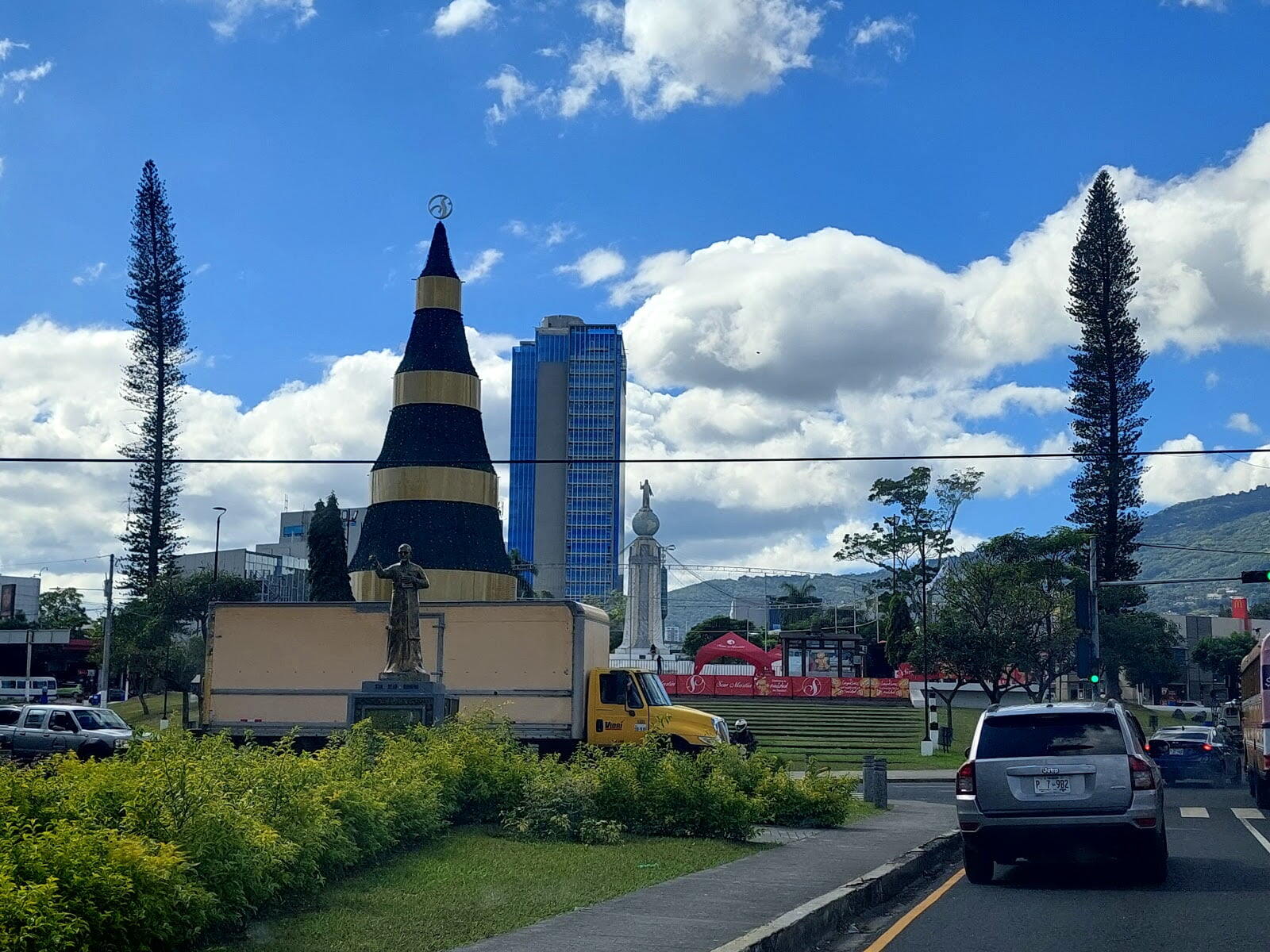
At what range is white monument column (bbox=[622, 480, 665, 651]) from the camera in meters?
111

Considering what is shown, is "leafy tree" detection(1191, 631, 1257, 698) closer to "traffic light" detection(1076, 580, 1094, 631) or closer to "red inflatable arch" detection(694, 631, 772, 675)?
"red inflatable arch" detection(694, 631, 772, 675)

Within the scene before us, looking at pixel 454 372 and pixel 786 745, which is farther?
pixel 786 745

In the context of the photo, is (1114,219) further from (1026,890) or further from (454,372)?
(1026,890)

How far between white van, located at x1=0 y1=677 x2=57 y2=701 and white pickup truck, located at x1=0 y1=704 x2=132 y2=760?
29.3 meters

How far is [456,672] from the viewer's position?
24.2 meters

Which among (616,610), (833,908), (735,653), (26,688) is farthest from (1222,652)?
(833,908)

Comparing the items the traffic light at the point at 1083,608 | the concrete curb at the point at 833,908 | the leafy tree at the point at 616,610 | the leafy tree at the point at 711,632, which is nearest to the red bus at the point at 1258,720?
→ the concrete curb at the point at 833,908

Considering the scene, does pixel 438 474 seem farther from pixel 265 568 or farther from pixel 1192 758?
pixel 265 568

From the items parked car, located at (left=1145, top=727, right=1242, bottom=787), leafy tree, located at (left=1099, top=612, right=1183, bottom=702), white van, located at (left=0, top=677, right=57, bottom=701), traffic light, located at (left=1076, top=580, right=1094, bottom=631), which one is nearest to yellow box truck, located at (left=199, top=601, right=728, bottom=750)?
parked car, located at (left=1145, top=727, right=1242, bottom=787)

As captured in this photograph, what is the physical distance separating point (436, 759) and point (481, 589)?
2247cm

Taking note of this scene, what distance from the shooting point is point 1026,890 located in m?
12.5

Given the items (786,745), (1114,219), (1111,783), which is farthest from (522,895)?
(1114,219)

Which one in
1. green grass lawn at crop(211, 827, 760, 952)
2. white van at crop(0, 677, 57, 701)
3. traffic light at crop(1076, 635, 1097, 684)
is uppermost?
traffic light at crop(1076, 635, 1097, 684)

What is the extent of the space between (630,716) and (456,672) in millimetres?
3286
